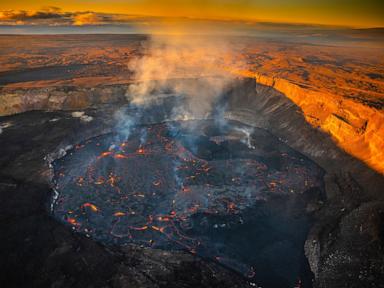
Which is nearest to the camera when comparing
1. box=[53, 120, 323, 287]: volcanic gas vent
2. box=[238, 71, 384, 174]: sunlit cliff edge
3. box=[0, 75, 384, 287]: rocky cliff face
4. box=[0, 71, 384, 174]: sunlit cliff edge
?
box=[0, 75, 384, 287]: rocky cliff face

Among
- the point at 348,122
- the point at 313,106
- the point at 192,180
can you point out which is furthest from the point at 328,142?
the point at 192,180

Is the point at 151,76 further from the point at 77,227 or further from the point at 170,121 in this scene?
the point at 77,227

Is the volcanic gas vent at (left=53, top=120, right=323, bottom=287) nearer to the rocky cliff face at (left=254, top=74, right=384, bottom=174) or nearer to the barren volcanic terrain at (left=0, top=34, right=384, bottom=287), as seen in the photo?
the barren volcanic terrain at (left=0, top=34, right=384, bottom=287)

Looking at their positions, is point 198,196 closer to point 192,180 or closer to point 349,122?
point 192,180

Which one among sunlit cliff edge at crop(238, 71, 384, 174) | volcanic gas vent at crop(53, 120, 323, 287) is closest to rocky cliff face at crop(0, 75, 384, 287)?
sunlit cliff edge at crop(238, 71, 384, 174)

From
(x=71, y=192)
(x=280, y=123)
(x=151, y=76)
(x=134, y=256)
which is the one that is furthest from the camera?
(x=151, y=76)

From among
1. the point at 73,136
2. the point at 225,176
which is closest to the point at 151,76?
the point at 73,136
